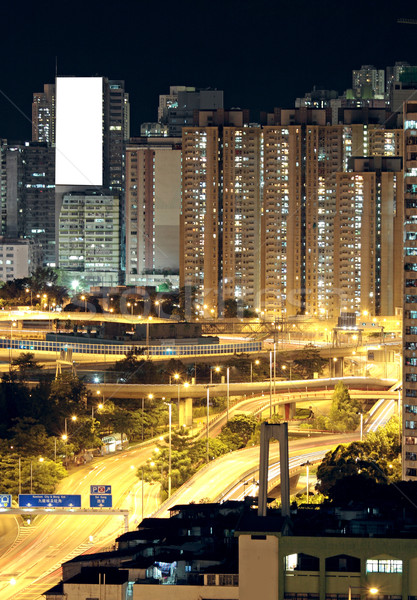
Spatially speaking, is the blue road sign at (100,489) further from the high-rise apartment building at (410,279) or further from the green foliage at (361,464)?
the high-rise apartment building at (410,279)

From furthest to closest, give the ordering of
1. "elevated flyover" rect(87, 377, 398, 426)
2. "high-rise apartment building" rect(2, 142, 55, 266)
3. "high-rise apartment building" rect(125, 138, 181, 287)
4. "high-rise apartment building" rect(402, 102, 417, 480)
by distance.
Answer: "high-rise apartment building" rect(2, 142, 55, 266) → "high-rise apartment building" rect(125, 138, 181, 287) → "elevated flyover" rect(87, 377, 398, 426) → "high-rise apartment building" rect(402, 102, 417, 480)

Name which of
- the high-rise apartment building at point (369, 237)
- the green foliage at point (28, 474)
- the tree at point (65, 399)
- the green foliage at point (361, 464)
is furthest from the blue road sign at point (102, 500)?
the high-rise apartment building at point (369, 237)

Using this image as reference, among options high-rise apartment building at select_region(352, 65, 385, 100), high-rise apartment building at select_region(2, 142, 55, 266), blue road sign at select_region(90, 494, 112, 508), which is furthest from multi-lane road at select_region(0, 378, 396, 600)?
high-rise apartment building at select_region(352, 65, 385, 100)

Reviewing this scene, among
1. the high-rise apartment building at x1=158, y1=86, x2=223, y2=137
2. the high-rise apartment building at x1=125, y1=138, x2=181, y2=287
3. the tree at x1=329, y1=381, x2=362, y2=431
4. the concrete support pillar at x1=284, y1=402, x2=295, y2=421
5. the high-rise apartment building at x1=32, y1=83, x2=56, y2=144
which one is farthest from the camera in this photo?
the high-rise apartment building at x1=32, y1=83, x2=56, y2=144

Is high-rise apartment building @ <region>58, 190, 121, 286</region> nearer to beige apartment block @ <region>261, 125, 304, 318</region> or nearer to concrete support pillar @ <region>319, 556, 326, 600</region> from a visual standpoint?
beige apartment block @ <region>261, 125, 304, 318</region>

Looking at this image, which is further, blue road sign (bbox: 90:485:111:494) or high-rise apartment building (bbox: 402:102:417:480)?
high-rise apartment building (bbox: 402:102:417:480)

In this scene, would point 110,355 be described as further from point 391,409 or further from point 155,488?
point 155,488
